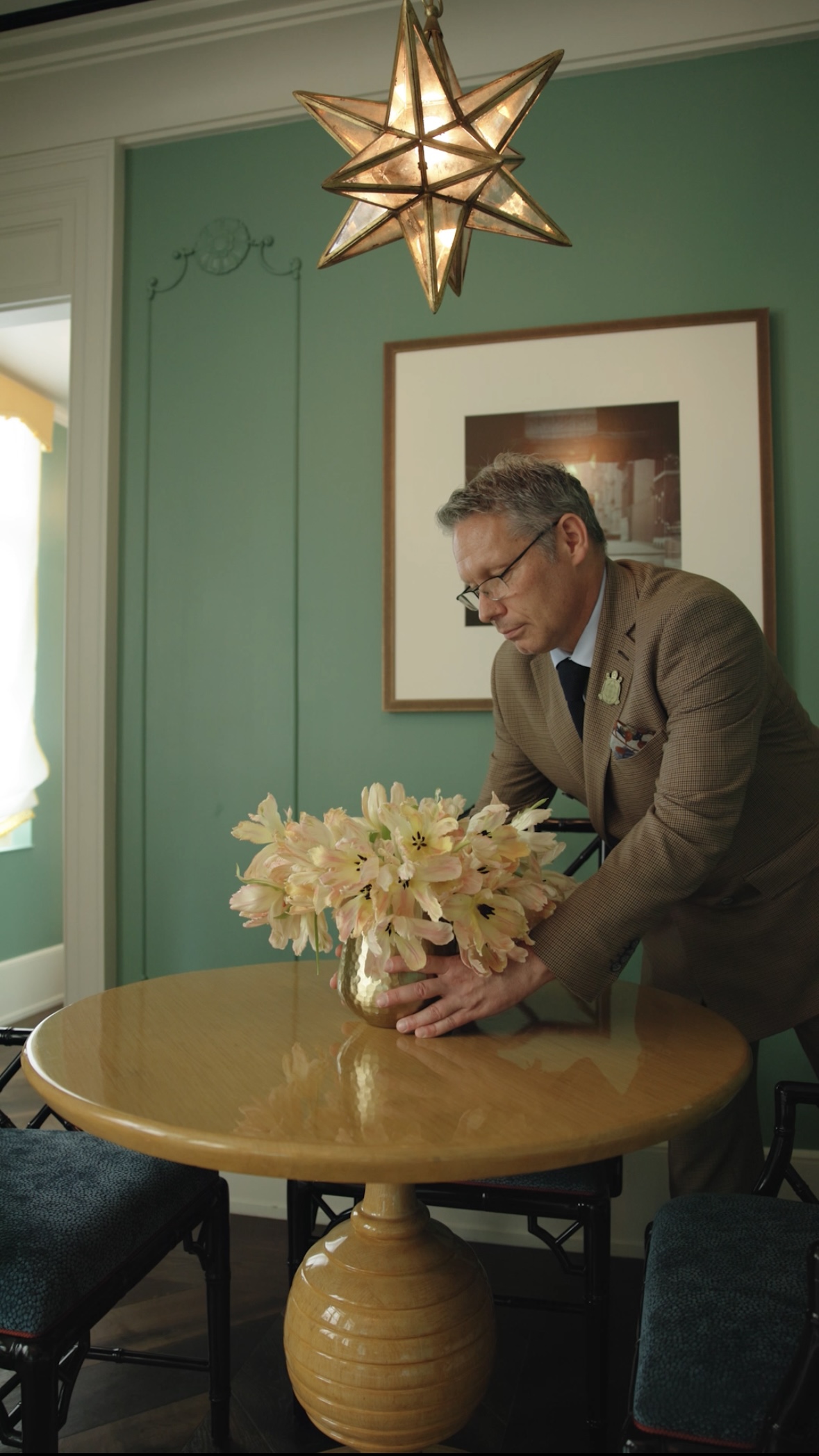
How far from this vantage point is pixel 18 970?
17.3ft

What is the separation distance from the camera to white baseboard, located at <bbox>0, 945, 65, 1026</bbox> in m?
5.09

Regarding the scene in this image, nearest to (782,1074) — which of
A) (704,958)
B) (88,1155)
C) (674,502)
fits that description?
(704,958)

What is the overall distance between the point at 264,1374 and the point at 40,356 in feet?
16.3

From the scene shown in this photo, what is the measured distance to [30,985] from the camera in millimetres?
5340

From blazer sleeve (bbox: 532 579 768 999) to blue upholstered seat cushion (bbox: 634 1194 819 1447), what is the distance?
36 centimetres

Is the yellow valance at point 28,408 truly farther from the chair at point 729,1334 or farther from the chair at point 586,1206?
the chair at point 729,1334

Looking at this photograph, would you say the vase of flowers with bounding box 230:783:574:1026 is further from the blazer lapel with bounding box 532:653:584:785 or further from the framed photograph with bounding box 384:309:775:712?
the framed photograph with bounding box 384:309:775:712

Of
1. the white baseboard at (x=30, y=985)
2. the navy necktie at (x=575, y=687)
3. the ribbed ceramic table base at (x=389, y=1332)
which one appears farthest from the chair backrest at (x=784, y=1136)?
the white baseboard at (x=30, y=985)

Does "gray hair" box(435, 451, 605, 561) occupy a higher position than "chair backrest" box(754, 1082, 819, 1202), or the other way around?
"gray hair" box(435, 451, 605, 561)

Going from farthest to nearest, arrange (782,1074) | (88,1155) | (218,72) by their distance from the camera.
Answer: (218,72) → (782,1074) → (88,1155)

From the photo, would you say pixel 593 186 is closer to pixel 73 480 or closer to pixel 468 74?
pixel 468 74

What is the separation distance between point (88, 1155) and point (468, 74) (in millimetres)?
3031

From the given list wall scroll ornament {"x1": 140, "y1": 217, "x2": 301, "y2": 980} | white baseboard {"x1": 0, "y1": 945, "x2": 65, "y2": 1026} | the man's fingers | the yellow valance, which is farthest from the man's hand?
the yellow valance

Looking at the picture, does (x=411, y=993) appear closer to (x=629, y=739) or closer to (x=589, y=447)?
(x=629, y=739)
